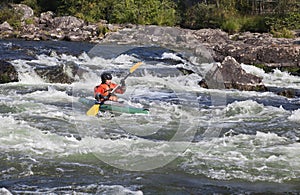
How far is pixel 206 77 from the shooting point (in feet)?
46.2

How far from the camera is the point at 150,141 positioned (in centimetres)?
782

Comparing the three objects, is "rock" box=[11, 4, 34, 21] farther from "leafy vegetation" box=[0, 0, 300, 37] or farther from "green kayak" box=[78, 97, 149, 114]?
"green kayak" box=[78, 97, 149, 114]

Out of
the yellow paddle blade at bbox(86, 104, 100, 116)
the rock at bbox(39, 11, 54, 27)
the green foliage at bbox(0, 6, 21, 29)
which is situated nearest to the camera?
the yellow paddle blade at bbox(86, 104, 100, 116)

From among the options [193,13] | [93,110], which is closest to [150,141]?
[93,110]

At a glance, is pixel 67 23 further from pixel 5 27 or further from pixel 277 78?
pixel 277 78

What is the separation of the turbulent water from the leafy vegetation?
41.5ft

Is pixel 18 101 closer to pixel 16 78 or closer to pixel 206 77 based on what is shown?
pixel 16 78

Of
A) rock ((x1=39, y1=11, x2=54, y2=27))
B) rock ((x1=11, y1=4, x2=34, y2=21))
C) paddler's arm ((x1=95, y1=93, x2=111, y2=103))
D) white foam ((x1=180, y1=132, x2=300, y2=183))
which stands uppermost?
rock ((x1=11, y1=4, x2=34, y2=21))

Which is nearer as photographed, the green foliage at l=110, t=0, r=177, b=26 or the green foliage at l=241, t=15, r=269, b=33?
the green foliage at l=241, t=15, r=269, b=33

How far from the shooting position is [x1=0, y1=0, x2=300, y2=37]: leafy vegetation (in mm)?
26237

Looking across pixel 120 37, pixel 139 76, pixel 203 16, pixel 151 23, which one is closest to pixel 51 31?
Answer: pixel 120 37

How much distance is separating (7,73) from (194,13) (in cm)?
1931

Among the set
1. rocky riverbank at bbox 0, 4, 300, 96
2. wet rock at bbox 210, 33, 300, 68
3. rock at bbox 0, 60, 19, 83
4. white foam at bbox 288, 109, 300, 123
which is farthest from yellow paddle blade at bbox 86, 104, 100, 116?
wet rock at bbox 210, 33, 300, 68

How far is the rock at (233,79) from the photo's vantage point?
43.7ft
